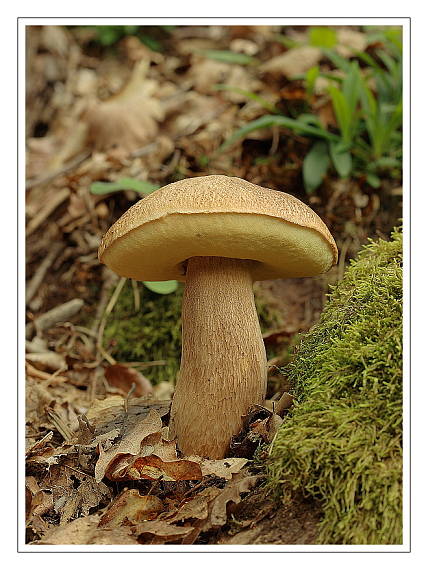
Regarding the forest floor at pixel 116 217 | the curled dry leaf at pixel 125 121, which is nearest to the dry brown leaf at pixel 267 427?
the forest floor at pixel 116 217

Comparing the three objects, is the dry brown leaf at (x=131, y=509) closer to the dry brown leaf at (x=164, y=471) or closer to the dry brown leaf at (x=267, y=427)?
the dry brown leaf at (x=164, y=471)

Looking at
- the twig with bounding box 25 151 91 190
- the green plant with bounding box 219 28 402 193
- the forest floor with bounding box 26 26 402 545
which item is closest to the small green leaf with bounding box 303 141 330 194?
the green plant with bounding box 219 28 402 193

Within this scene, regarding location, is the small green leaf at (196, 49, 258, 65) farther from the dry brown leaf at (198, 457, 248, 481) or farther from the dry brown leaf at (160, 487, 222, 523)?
the dry brown leaf at (160, 487, 222, 523)

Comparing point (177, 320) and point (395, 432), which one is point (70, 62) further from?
point (395, 432)

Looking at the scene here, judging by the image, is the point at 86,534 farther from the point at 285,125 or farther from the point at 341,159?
the point at 285,125

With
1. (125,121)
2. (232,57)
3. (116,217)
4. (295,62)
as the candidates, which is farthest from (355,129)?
(125,121)

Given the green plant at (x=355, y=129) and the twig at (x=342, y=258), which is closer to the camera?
the twig at (x=342, y=258)
